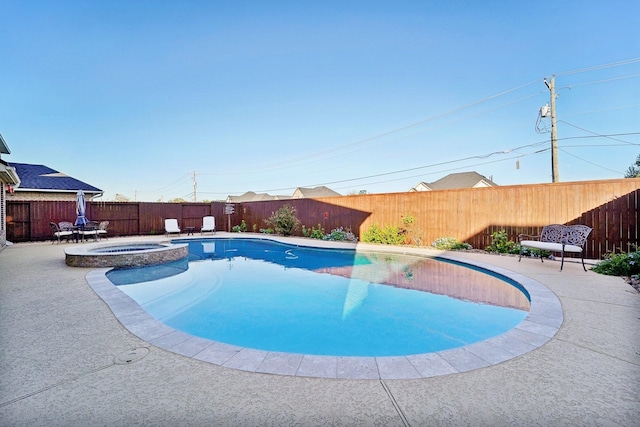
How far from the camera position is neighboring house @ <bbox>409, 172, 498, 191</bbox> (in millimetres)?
25688

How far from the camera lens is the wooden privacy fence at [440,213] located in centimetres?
660

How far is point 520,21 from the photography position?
8414 millimetres

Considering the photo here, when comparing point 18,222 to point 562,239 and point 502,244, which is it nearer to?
point 502,244

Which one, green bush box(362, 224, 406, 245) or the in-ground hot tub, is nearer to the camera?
the in-ground hot tub

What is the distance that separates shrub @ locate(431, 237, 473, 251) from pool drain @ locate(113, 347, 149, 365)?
8577 millimetres

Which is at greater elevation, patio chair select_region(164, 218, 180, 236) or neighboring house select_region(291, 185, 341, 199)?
neighboring house select_region(291, 185, 341, 199)

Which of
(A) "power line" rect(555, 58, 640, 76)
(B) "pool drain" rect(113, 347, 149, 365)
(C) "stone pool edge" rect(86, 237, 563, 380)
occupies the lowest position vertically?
(C) "stone pool edge" rect(86, 237, 563, 380)

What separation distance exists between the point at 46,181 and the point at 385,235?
1738 cm

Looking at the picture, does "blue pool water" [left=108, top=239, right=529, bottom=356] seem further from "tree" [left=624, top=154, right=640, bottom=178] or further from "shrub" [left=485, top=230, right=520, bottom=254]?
"tree" [left=624, top=154, right=640, bottom=178]

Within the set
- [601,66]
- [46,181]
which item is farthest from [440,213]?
[46,181]

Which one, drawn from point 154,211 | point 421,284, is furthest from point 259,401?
point 154,211

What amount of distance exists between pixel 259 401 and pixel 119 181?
2244 centimetres

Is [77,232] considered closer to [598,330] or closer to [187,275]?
[187,275]

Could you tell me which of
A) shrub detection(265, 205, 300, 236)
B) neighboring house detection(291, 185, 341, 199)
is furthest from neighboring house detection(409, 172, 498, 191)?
shrub detection(265, 205, 300, 236)
